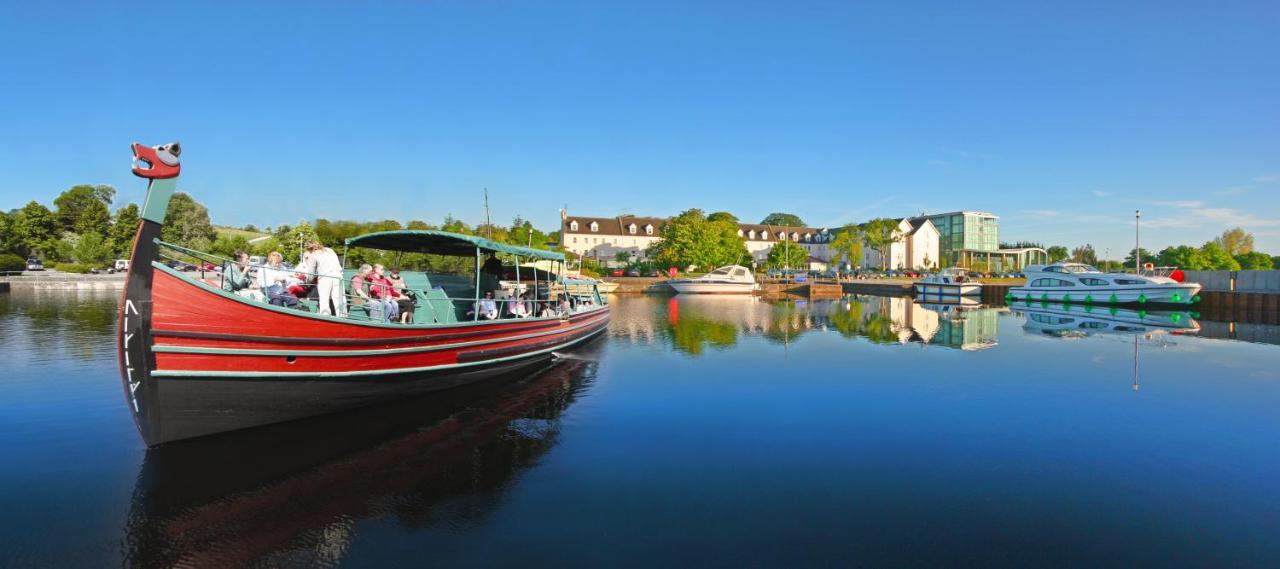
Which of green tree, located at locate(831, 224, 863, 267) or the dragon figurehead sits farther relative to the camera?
green tree, located at locate(831, 224, 863, 267)

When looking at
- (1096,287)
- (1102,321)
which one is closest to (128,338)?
(1102,321)

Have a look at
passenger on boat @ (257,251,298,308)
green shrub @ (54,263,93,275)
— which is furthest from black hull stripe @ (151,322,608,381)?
green shrub @ (54,263,93,275)

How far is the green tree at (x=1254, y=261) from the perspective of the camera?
80.9 metres

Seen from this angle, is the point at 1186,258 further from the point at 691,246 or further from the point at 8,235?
the point at 8,235

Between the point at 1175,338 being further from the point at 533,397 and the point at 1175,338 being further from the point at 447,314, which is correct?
the point at 447,314

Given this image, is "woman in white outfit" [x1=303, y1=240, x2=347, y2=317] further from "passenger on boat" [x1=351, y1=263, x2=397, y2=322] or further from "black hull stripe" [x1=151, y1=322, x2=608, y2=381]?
"black hull stripe" [x1=151, y1=322, x2=608, y2=381]

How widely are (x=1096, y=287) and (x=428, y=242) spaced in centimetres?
4420

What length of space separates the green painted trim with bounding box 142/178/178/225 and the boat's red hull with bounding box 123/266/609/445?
0.68 m

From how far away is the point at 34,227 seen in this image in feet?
219

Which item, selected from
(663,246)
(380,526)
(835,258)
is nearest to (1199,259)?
(835,258)

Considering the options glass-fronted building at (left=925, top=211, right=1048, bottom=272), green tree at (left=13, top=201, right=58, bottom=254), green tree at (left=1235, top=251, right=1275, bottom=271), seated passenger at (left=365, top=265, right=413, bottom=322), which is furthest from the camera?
glass-fronted building at (left=925, top=211, right=1048, bottom=272)

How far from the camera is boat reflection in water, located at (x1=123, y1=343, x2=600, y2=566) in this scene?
5.71 m

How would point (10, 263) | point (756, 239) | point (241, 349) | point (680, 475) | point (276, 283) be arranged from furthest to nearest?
point (756, 239), point (10, 263), point (276, 283), point (241, 349), point (680, 475)

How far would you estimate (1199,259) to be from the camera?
7638cm
